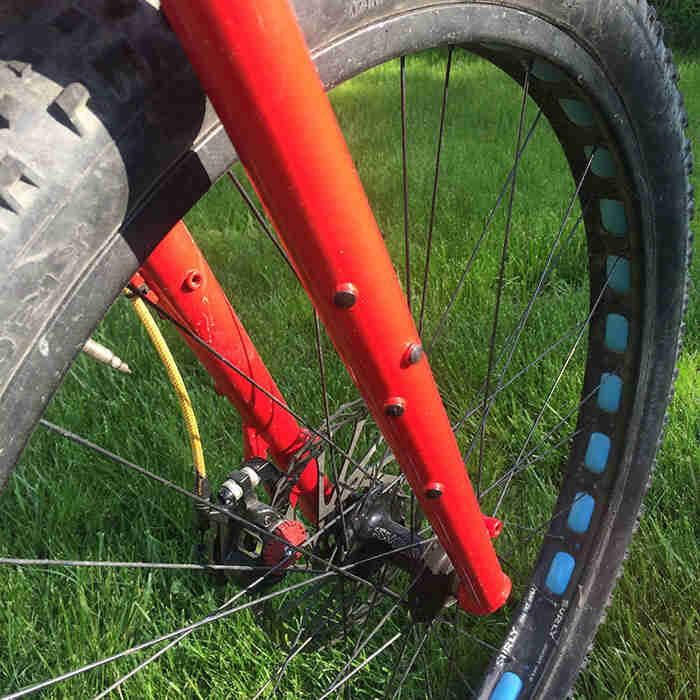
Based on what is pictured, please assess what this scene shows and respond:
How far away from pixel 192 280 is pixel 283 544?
14.6 inches

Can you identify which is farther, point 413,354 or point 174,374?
point 174,374

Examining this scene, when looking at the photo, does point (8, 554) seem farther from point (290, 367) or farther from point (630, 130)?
point (630, 130)

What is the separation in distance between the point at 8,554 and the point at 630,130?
4.36ft

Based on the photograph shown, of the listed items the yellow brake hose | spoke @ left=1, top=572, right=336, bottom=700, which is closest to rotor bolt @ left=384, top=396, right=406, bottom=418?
spoke @ left=1, top=572, right=336, bottom=700

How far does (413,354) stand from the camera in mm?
750

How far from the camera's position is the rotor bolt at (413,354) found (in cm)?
75

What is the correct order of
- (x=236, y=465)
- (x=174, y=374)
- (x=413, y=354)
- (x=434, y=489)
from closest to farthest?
(x=413, y=354) → (x=434, y=489) → (x=174, y=374) → (x=236, y=465)

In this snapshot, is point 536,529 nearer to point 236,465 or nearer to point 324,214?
point 236,465

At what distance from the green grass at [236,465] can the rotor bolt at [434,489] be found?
1.74 feet

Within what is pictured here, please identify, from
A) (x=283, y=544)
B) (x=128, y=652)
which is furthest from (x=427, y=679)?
(x=128, y=652)

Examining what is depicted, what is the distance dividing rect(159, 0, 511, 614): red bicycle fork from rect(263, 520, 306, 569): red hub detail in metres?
0.25

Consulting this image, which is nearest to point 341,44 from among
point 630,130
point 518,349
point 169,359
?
point 630,130

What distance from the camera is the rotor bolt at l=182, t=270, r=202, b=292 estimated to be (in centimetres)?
99

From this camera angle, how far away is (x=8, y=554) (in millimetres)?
1589
